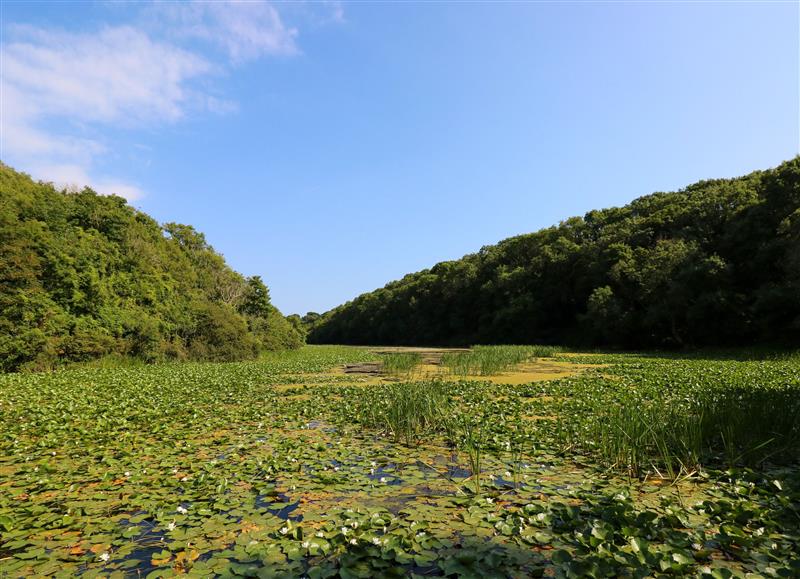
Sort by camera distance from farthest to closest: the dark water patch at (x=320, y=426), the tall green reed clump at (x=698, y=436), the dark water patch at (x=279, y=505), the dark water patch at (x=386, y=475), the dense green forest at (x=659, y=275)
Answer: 1. the dense green forest at (x=659, y=275)
2. the dark water patch at (x=320, y=426)
3. the tall green reed clump at (x=698, y=436)
4. the dark water patch at (x=386, y=475)
5. the dark water patch at (x=279, y=505)

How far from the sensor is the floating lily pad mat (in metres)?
2.86

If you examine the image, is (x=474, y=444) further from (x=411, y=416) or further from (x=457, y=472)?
(x=411, y=416)

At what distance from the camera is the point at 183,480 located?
14.4 feet

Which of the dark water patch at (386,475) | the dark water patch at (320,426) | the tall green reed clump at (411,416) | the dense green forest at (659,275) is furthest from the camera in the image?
the dense green forest at (659,275)

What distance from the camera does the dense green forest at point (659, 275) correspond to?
22.1m

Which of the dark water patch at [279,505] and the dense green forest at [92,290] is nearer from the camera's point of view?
the dark water patch at [279,505]

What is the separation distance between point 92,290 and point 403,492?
1954 cm

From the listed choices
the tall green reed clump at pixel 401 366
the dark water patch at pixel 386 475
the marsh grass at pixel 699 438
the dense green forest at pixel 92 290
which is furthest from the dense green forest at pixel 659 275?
the dense green forest at pixel 92 290

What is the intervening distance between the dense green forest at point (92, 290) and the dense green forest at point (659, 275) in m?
25.1

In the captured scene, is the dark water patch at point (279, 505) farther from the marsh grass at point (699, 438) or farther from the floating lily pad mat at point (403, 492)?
the marsh grass at point (699, 438)

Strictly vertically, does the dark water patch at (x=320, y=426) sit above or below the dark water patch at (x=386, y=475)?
above

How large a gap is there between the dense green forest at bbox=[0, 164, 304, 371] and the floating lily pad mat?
9.97 m

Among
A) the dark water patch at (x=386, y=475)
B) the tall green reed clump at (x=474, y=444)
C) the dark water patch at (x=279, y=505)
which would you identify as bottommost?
the dark water patch at (x=386, y=475)

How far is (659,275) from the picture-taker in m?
26.4
